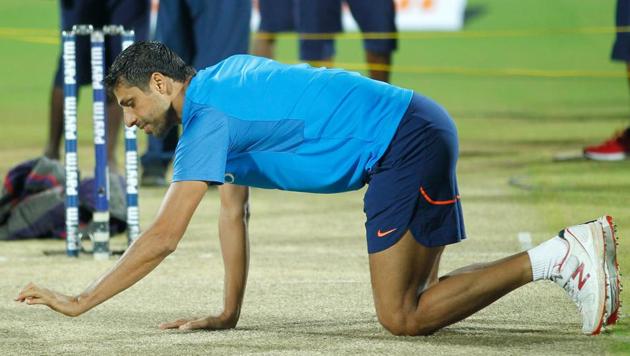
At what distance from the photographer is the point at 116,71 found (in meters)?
5.25

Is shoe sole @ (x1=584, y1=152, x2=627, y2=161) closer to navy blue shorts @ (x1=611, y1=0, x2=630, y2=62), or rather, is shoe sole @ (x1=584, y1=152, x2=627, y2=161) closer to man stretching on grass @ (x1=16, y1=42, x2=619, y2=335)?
navy blue shorts @ (x1=611, y1=0, x2=630, y2=62)

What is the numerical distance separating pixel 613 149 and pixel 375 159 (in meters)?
5.78

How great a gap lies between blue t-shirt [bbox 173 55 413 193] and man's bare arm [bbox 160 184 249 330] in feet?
1.15

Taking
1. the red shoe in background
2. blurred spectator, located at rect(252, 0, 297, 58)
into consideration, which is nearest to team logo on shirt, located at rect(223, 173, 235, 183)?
the red shoe in background

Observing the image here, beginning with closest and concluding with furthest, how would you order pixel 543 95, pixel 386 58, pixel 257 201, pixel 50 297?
1. pixel 50 297
2. pixel 257 201
3. pixel 386 58
4. pixel 543 95

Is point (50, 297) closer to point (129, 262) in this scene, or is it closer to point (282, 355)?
point (129, 262)

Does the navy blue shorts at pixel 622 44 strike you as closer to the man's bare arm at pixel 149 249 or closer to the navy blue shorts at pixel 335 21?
the navy blue shorts at pixel 335 21

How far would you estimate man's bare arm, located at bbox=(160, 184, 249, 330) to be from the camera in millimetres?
5836

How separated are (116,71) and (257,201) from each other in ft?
15.1

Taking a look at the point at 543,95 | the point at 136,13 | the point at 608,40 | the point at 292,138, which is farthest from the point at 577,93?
the point at 292,138

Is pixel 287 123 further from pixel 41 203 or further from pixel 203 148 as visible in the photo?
pixel 41 203

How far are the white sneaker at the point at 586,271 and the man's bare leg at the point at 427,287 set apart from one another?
6.0 inches

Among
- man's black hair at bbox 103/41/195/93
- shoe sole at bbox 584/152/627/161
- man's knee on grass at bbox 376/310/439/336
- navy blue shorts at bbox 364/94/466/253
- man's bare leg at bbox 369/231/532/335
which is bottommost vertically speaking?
shoe sole at bbox 584/152/627/161

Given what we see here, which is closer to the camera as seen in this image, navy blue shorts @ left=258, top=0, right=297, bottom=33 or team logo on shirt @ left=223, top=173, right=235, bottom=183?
team logo on shirt @ left=223, top=173, right=235, bottom=183
